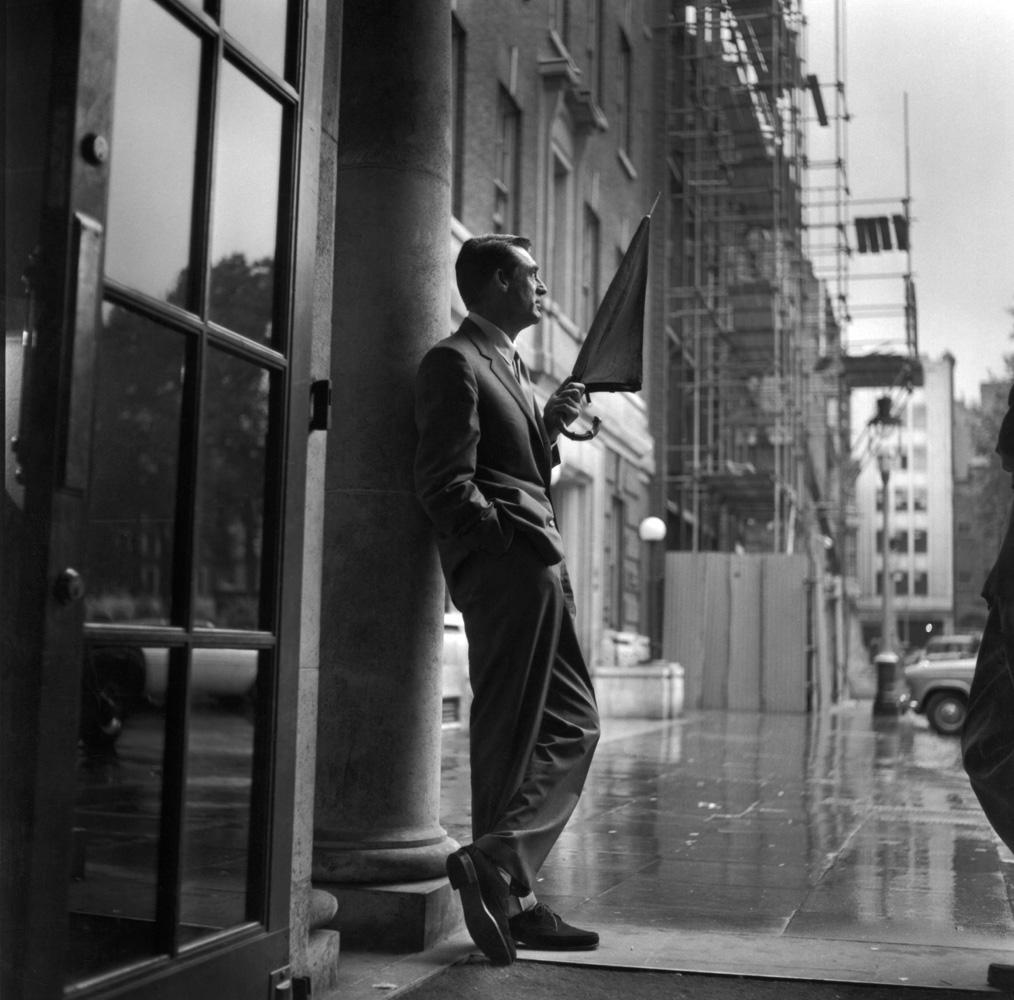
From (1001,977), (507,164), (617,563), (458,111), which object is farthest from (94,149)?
→ (617,563)

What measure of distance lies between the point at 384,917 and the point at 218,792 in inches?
51.8

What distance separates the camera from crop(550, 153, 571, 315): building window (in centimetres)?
2066

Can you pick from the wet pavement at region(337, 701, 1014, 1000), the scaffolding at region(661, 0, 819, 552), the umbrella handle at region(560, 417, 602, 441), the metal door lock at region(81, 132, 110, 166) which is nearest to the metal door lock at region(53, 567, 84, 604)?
the metal door lock at region(81, 132, 110, 166)

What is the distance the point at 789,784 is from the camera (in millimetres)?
10383

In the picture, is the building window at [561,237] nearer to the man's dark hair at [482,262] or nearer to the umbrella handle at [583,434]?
the umbrella handle at [583,434]

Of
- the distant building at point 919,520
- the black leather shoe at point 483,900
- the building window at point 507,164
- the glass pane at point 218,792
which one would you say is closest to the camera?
the glass pane at point 218,792

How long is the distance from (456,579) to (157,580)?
158 cm

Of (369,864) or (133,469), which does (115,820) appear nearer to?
(133,469)

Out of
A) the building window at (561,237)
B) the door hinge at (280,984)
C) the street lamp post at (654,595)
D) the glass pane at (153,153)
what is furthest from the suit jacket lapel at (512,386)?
the street lamp post at (654,595)

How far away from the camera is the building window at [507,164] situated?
18.1 metres

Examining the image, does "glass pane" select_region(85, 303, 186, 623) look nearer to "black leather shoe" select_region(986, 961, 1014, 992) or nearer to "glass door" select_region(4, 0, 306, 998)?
"glass door" select_region(4, 0, 306, 998)

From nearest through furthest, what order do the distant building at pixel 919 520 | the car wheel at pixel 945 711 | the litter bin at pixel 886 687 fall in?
the car wheel at pixel 945 711 → the litter bin at pixel 886 687 → the distant building at pixel 919 520

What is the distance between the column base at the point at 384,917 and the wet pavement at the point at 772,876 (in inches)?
3.4

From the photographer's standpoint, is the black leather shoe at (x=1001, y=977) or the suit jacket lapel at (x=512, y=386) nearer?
the black leather shoe at (x=1001, y=977)
